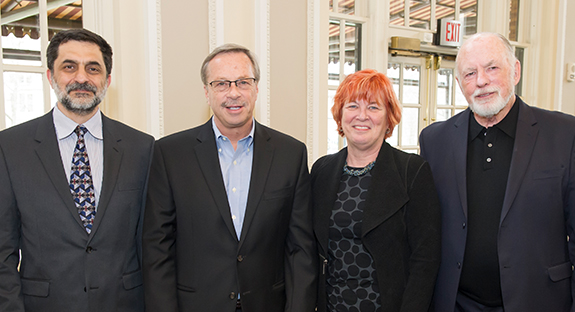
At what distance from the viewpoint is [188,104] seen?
274cm

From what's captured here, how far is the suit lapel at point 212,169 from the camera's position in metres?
1.54

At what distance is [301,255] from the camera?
5.48ft

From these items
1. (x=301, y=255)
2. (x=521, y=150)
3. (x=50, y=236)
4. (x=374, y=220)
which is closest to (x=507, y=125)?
(x=521, y=150)

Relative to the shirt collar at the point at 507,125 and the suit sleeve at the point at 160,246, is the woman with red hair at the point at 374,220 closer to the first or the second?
the shirt collar at the point at 507,125

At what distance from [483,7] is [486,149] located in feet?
12.3

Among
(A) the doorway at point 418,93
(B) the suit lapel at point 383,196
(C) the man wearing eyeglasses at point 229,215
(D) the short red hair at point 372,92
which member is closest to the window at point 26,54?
(C) the man wearing eyeglasses at point 229,215

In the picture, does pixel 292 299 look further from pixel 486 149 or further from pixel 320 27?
pixel 320 27

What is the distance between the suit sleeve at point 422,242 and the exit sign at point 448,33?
3176 millimetres

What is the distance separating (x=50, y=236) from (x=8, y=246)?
0.43 feet

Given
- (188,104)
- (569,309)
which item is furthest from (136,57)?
(569,309)

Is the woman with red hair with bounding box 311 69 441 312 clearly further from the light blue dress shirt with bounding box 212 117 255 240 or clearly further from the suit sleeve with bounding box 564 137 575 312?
the suit sleeve with bounding box 564 137 575 312

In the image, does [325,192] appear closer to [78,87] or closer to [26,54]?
[78,87]

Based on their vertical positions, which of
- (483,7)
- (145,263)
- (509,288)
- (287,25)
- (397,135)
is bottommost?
(509,288)

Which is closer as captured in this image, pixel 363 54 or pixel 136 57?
pixel 136 57
